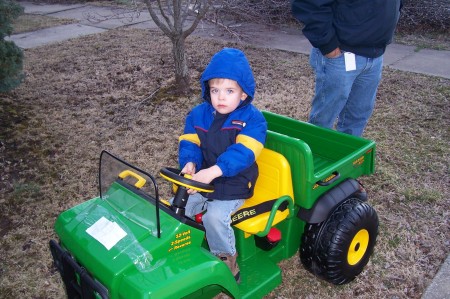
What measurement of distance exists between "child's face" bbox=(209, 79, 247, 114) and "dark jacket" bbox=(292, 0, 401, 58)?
0.83 metres

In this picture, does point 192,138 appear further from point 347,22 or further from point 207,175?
point 347,22

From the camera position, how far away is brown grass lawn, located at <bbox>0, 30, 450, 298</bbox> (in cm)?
294

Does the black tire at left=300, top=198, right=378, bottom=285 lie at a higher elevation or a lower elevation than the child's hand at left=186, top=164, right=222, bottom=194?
lower

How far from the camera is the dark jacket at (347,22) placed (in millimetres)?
2828

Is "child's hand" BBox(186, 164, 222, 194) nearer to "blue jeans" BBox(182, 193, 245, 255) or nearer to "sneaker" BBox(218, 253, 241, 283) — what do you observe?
"blue jeans" BBox(182, 193, 245, 255)

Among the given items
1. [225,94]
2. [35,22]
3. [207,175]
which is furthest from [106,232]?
[35,22]

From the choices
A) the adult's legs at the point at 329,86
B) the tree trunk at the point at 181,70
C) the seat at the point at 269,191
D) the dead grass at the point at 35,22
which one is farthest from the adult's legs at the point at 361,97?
the dead grass at the point at 35,22

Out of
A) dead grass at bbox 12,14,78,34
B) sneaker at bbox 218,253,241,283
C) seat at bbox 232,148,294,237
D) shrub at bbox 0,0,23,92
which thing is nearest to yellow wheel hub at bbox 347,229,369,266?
seat at bbox 232,148,294,237

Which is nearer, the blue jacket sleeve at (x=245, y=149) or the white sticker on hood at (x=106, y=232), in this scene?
the white sticker on hood at (x=106, y=232)

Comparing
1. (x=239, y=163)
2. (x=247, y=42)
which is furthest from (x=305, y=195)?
(x=247, y=42)

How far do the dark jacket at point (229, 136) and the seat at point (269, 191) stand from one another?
0.26 feet

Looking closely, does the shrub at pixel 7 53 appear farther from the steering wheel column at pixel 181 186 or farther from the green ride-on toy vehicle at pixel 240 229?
the steering wheel column at pixel 181 186

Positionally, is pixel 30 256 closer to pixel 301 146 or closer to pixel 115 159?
pixel 115 159

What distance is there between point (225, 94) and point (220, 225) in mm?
666
